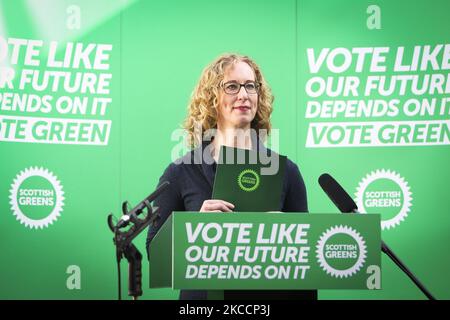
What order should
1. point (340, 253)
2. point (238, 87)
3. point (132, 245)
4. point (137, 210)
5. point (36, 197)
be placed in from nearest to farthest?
point (340, 253) < point (137, 210) < point (132, 245) < point (238, 87) < point (36, 197)

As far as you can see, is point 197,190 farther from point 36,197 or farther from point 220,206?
point 36,197

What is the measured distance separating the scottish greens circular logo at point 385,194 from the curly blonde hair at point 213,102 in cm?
100

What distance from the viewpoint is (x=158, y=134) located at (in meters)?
4.94

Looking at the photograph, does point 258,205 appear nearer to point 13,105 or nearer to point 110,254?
point 110,254

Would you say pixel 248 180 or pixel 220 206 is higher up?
pixel 248 180

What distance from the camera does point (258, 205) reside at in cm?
326

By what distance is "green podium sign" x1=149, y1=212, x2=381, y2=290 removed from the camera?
122 inches

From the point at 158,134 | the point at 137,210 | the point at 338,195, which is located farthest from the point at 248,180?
the point at 158,134

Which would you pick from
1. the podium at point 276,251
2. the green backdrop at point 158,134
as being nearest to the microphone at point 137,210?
the podium at point 276,251

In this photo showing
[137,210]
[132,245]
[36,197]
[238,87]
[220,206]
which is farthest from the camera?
[36,197]

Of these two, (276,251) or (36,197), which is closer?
(276,251)

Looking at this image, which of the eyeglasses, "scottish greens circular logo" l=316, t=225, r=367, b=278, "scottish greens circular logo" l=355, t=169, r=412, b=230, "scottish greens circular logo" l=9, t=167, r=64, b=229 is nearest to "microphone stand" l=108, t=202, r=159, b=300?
the eyeglasses

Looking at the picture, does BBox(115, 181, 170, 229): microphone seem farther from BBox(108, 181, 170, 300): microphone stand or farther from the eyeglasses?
the eyeglasses
